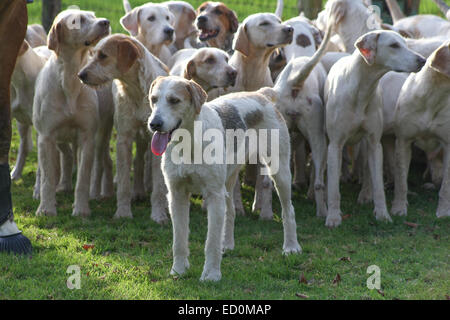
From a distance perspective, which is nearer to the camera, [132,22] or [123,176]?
[123,176]

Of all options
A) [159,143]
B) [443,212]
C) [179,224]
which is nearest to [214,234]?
[179,224]

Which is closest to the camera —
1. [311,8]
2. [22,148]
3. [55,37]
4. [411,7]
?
[55,37]

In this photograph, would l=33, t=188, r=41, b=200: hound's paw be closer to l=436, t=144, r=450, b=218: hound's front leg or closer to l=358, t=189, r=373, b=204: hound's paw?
l=358, t=189, r=373, b=204: hound's paw

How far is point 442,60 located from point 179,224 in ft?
11.0

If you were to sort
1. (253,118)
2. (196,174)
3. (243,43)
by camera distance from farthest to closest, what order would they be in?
1. (243,43)
2. (253,118)
3. (196,174)

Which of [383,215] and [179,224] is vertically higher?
[179,224]

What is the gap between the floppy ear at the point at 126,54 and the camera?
21.6 ft

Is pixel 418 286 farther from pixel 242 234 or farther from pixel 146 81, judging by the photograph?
pixel 146 81

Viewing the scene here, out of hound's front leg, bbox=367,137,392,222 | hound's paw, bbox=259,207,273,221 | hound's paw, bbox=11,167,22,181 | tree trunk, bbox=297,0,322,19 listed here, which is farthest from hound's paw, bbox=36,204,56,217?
tree trunk, bbox=297,0,322,19

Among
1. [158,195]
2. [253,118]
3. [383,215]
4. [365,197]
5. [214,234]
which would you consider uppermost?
[253,118]

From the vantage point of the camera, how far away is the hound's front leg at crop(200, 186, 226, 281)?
497 cm

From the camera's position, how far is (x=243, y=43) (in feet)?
24.9

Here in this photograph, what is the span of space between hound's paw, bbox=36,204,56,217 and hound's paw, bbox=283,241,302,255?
2484mm

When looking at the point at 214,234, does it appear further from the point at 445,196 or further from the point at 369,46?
the point at 445,196
